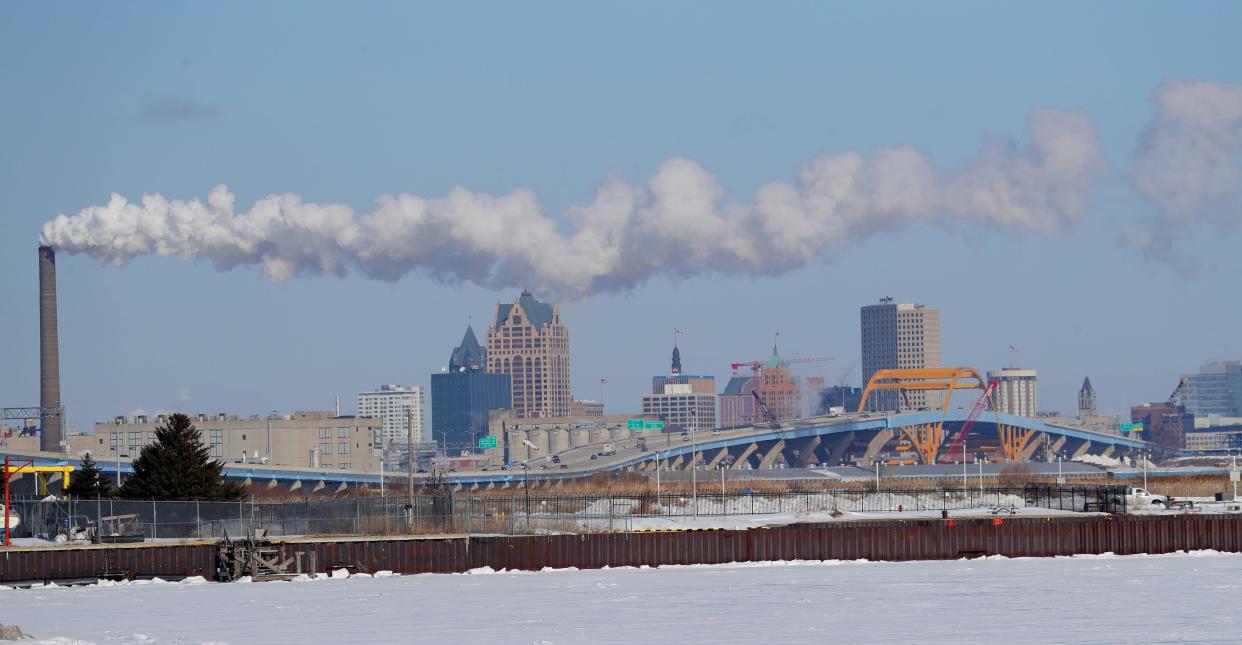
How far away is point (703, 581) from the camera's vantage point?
58.4 m

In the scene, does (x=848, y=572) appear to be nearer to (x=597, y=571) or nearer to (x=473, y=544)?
(x=597, y=571)

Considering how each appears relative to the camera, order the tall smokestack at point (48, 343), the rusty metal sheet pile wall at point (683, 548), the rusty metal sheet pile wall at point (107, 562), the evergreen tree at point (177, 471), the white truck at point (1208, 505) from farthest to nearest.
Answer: the tall smokestack at point (48, 343), the white truck at point (1208, 505), the evergreen tree at point (177, 471), the rusty metal sheet pile wall at point (683, 548), the rusty metal sheet pile wall at point (107, 562)

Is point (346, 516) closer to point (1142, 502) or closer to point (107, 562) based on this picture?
point (107, 562)

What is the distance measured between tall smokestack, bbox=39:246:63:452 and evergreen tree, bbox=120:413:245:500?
8252 cm

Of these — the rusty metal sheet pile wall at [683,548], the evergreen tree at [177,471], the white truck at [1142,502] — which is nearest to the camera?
the rusty metal sheet pile wall at [683,548]

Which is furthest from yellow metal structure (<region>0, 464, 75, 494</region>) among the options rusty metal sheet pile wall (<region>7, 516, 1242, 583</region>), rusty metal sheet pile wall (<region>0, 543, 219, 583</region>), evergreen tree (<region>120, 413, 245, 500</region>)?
rusty metal sheet pile wall (<region>7, 516, 1242, 583</region>)

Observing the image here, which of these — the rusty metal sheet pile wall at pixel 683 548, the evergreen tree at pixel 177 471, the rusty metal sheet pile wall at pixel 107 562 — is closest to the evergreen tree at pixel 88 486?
the evergreen tree at pixel 177 471

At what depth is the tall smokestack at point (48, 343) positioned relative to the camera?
163 m

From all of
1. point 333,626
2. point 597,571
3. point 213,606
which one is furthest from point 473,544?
point 333,626

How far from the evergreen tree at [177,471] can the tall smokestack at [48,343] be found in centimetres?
8252

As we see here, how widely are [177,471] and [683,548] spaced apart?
28.6m

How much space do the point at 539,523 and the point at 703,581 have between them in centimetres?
2428

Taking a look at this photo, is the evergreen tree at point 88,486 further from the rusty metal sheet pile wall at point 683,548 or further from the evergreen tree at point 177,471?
the rusty metal sheet pile wall at point 683,548

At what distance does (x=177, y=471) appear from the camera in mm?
83688
